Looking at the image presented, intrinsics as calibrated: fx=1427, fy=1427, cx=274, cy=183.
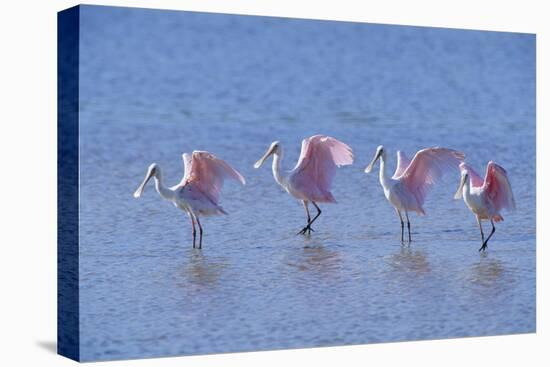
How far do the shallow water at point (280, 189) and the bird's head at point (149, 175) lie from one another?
0.16 ft

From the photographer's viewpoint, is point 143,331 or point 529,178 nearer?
point 143,331

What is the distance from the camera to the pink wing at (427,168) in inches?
428

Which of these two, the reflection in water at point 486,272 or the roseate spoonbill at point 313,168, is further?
the reflection in water at point 486,272

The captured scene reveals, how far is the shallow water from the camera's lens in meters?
9.45

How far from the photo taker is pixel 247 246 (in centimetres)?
1022

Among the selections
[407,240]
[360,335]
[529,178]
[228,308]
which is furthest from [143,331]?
[529,178]

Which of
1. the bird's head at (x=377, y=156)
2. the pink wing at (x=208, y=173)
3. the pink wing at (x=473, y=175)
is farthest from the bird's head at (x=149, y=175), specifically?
the pink wing at (x=473, y=175)

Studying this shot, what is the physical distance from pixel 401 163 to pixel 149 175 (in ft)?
6.90

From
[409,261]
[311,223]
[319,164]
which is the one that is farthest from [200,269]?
[409,261]

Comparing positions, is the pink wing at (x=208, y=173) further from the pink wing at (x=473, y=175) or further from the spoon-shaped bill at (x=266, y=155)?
the pink wing at (x=473, y=175)

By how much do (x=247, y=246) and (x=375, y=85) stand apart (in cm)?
156

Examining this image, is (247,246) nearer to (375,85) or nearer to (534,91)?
(375,85)

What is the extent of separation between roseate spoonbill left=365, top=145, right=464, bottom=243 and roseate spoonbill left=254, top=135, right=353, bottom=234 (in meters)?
0.39

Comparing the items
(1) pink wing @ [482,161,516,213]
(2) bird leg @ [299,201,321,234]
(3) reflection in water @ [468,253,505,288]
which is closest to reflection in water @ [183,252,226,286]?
(2) bird leg @ [299,201,321,234]
